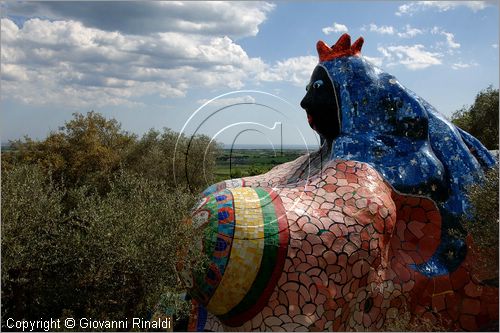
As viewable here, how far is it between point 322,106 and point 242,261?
4864 millimetres

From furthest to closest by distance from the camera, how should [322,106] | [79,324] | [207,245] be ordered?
[322,106]
[207,245]
[79,324]

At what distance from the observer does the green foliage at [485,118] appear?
27719mm

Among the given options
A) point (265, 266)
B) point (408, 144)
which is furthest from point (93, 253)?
Answer: point (408, 144)

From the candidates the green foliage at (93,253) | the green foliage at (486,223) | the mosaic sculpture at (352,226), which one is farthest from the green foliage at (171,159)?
the green foliage at (486,223)

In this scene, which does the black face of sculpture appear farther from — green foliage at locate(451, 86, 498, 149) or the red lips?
green foliage at locate(451, 86, 498, 149)

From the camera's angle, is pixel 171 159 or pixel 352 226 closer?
pixel 352 226

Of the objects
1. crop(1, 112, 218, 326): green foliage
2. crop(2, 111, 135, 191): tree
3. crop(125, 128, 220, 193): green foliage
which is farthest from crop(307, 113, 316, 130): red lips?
crop(2, 111, 135, 191): tree

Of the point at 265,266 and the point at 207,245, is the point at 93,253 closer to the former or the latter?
the point at 207,245

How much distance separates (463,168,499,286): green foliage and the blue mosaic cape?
2.17 ft

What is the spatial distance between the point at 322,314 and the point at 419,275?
106 inches

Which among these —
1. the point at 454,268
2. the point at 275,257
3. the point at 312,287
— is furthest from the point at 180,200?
the point at 454,268

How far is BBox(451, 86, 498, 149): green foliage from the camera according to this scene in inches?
1091

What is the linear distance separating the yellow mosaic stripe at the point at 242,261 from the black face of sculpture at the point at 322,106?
384 cm

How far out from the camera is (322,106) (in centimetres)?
1271
